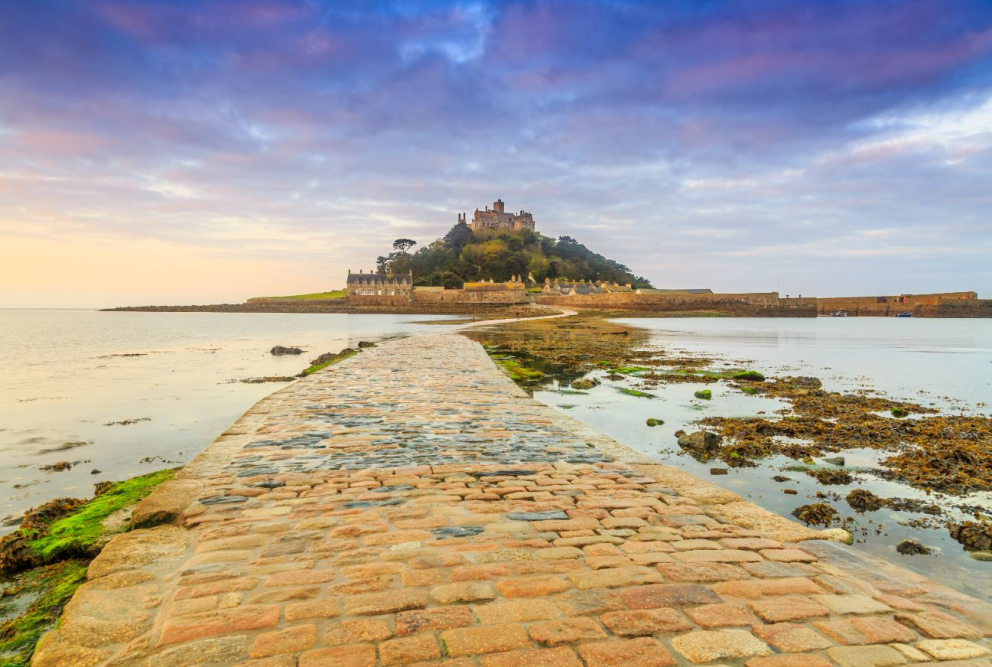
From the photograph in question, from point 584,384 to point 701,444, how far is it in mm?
5971

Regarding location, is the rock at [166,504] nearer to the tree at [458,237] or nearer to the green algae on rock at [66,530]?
the green algae on rock at [66,530]

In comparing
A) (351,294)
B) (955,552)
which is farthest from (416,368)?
(351,294)

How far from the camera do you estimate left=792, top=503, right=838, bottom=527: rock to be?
5426 mm

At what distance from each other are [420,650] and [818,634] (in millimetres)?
1954

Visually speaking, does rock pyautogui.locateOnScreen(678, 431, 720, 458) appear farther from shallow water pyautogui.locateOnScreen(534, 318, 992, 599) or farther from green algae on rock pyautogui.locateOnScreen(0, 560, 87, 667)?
green algae on rock pyautogui.locateOnScreen(0, 560, 87, 667)

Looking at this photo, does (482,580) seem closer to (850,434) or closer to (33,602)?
(33,602)

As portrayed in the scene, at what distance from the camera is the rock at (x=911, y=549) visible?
4734 mm

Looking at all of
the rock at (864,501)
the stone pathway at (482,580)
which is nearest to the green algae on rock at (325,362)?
the stone pathway at (482,580)

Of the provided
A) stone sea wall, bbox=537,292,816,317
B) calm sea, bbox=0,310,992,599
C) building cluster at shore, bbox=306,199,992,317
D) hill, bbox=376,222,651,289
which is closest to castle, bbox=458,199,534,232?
hill, bbox=376,222,651,289

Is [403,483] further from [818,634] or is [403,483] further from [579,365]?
[579,365]

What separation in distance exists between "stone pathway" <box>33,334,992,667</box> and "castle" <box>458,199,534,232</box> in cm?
12685

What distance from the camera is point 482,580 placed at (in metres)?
3.16

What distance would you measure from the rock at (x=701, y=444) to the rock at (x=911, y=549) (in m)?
3.04

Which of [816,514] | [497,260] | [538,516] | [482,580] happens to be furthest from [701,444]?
[497,260]
